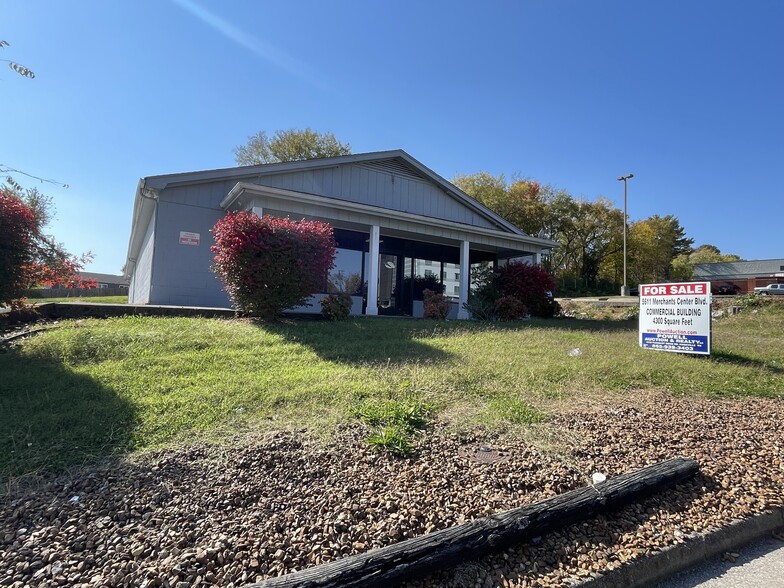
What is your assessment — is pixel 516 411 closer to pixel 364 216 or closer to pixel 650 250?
pixel 364 216

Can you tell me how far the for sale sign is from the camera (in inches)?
280

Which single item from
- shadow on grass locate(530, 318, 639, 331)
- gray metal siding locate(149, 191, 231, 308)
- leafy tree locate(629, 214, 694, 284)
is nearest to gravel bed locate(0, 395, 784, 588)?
shadow on grass locate(530, 318, 639, 331)

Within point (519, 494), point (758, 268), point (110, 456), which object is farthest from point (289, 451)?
point (758, 268)

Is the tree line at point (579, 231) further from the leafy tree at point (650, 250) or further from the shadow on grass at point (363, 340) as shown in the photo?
the shadow on grass at point (363, 340)

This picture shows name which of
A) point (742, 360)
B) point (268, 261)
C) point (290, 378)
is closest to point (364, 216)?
point (268, 261)

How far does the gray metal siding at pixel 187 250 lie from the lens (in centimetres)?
1016

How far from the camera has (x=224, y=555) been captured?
2.04m

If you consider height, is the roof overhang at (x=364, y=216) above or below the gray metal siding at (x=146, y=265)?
above

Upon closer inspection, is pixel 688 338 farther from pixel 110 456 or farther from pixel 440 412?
pixel 110 456

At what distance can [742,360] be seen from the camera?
7.06 meters

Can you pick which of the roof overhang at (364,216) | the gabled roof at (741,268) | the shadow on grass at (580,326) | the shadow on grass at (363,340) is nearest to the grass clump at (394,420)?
the shadow on grass at (363,340)

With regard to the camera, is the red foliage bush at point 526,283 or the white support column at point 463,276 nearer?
the red foliage bush at point 526,283

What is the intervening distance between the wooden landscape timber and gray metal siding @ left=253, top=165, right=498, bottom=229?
34.8ft

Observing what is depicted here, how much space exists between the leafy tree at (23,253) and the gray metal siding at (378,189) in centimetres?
546
